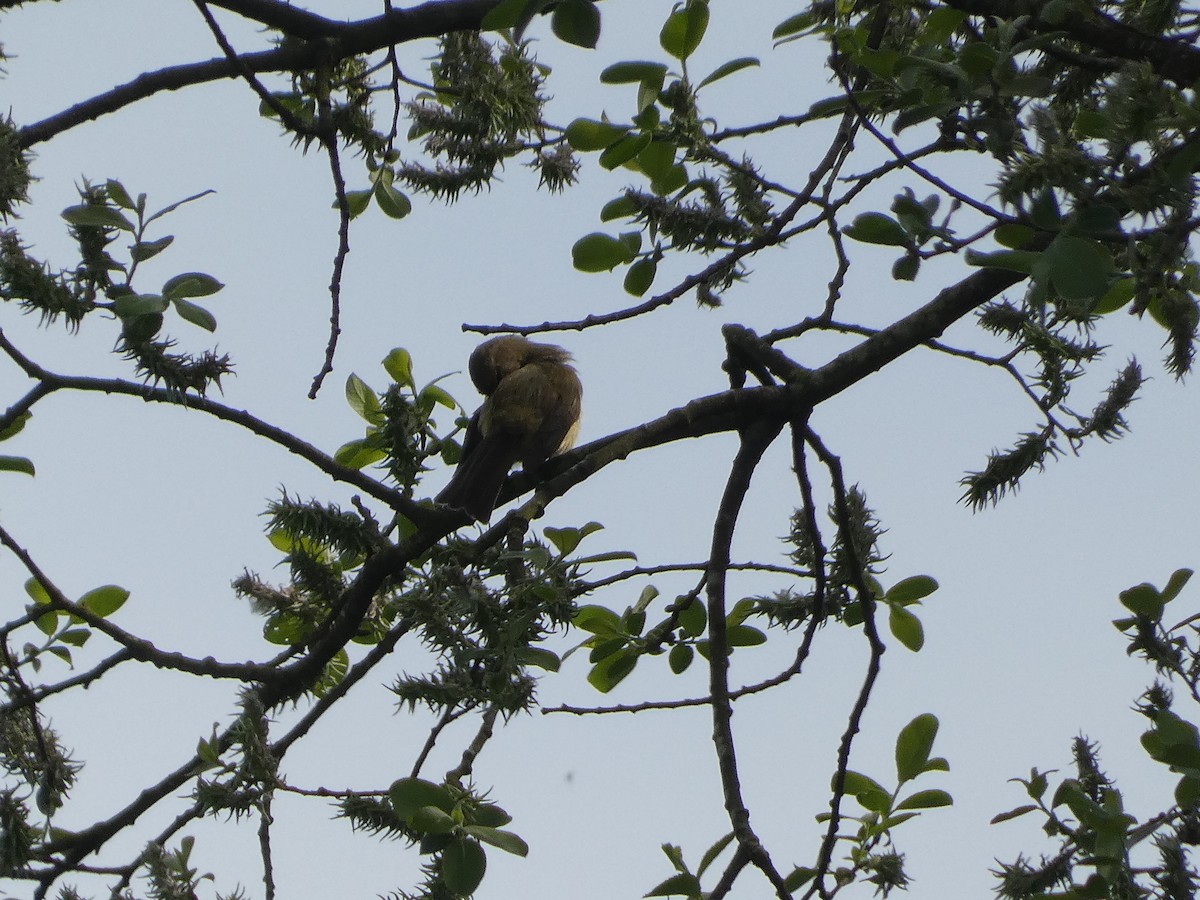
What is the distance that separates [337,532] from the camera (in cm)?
276

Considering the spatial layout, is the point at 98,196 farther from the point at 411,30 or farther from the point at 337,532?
the point at 411,30

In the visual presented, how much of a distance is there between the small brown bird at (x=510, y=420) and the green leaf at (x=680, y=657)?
128cm

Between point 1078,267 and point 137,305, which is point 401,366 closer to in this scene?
point 137,305

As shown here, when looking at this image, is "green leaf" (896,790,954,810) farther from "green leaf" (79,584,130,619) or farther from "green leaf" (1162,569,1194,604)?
"green leaf" (79,584,130,619)

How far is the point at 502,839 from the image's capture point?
221cm

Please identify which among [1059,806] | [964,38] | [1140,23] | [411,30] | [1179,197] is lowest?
[1059,806]

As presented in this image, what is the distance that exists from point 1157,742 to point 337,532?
1875mm

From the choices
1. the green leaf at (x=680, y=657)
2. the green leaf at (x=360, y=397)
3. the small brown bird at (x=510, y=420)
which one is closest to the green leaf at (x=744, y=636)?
the green leaf at (x=680, y=657)

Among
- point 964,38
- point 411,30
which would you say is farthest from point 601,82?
point 964,38

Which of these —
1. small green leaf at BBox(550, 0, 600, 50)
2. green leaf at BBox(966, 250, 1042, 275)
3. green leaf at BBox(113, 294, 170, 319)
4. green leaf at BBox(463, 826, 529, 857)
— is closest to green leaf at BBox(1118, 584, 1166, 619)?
green leaf at BBox(966, 250, 1042, 275)

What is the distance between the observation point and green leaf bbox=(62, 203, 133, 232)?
218 centimetres

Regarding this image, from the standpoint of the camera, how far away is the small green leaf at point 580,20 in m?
1.88

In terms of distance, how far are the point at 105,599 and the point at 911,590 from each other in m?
2.14

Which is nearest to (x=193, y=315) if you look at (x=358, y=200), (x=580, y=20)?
A: (x=580, y=20)
